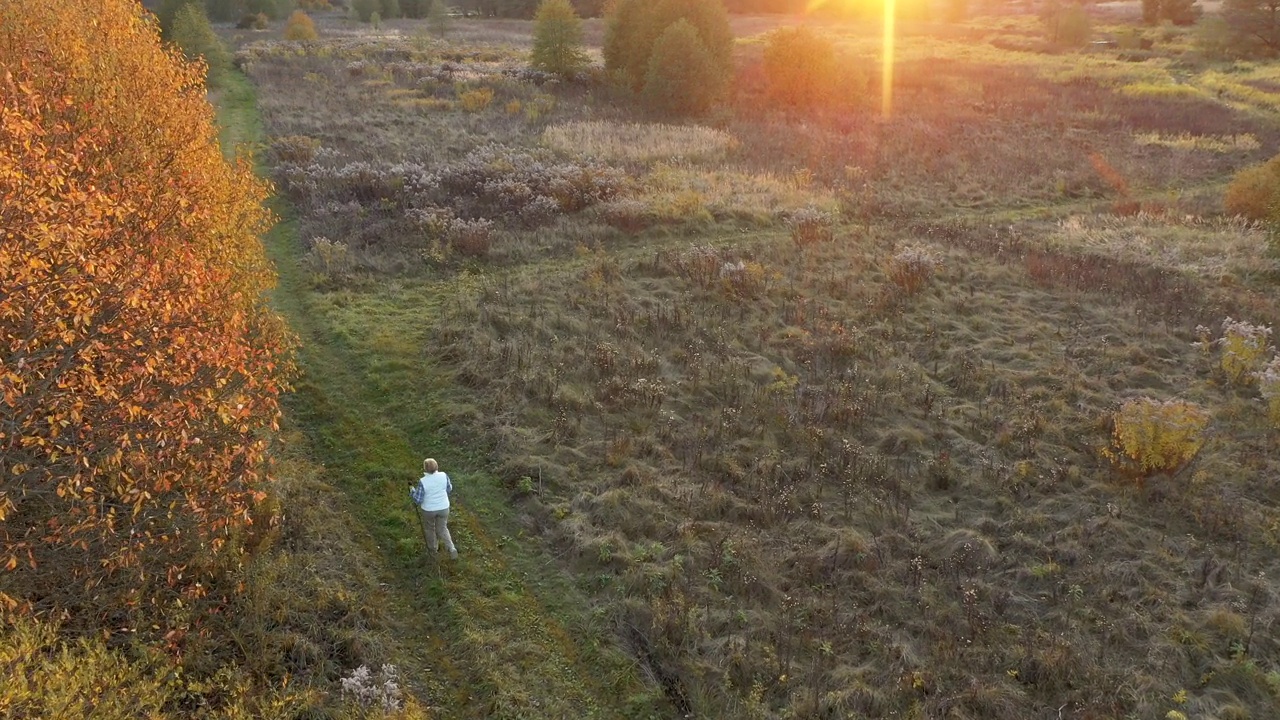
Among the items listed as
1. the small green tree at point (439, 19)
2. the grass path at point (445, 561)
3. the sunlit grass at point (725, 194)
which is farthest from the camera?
the small green tree at point (439, 19)

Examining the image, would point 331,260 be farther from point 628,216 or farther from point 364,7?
point 364,7

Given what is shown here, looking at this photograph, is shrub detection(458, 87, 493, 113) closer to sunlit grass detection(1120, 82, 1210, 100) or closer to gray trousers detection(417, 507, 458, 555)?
gray trousers detection(417, 507, 458, 555)

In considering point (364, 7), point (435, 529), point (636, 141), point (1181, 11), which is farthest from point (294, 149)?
point (1181, 11)

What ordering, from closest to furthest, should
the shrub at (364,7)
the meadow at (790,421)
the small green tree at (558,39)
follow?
the meadow at (790,421)
the small green tree at (558,39)
the shrub at (364,7)

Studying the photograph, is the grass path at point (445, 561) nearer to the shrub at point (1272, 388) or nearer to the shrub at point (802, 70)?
the shrub at point (1272, 388)

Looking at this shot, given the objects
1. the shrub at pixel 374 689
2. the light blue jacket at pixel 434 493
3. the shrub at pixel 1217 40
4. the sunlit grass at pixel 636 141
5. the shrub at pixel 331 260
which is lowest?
the shrub at pixel 374 689

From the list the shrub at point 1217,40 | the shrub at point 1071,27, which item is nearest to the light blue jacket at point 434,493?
the shrub at point 1217,40
